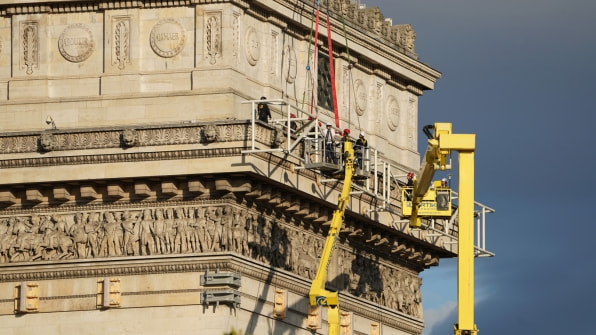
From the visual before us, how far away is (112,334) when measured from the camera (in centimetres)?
8688

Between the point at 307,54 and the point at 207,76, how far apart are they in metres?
6.00

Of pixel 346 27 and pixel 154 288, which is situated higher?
pixel 346 27

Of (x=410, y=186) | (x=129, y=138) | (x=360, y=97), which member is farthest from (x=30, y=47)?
(x=410, y=186)

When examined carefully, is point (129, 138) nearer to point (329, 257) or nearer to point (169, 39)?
point (169, 39)

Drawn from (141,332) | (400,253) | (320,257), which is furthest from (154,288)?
(400,253)

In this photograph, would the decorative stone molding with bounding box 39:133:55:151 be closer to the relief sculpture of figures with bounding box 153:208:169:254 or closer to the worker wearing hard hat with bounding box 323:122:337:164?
the relief sculpture of figures with bounding box 153:208:169:254

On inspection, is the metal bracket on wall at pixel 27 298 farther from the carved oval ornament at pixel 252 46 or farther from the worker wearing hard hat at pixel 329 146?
the worker wearing hard hat at pixel 329 146

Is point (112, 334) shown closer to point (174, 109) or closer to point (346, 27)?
point (174, 109)

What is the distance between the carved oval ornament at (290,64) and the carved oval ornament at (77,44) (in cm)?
621

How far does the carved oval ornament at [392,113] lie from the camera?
98750 mm

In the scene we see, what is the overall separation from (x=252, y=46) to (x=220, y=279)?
7636 mm

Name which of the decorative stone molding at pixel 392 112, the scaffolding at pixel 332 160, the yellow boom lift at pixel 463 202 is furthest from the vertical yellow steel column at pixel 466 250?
the decorative stone molding at pixel 392 112

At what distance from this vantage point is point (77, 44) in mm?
89562

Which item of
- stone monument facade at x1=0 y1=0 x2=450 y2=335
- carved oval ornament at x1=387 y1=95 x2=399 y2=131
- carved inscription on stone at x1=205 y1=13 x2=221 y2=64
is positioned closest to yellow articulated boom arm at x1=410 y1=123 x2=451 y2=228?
stone monument facade at x1=0 y1=0 x2=450 y2=335
